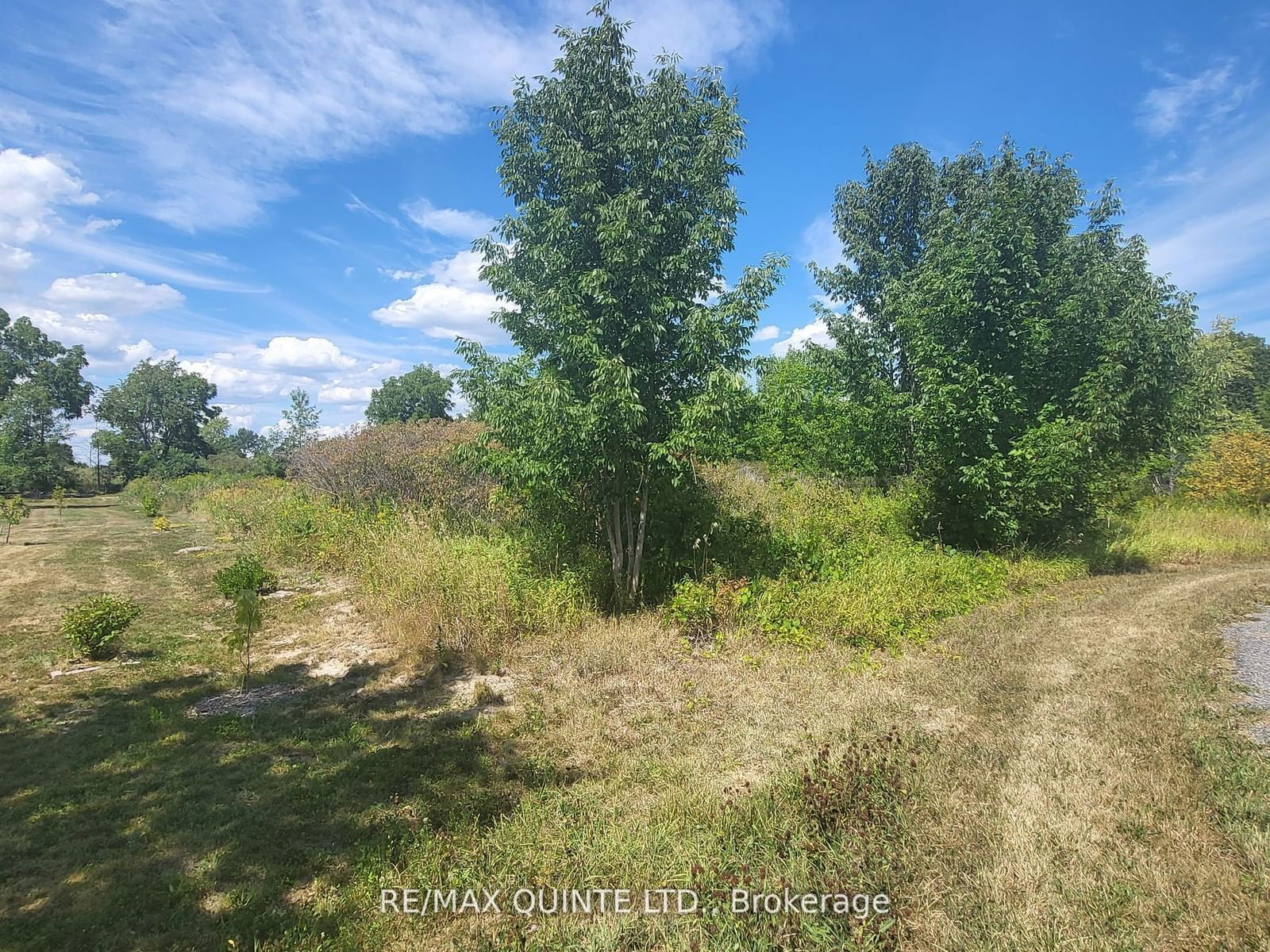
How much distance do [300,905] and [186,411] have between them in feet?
197

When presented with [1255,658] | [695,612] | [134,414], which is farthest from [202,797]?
[134,414]

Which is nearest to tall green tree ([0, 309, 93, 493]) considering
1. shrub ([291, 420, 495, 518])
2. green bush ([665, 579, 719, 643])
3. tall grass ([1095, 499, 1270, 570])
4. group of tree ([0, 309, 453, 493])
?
group of tree ([0, 309, 453, 493])

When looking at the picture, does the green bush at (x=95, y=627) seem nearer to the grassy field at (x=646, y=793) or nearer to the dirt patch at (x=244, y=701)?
the grassy field at (x=646, y=793)

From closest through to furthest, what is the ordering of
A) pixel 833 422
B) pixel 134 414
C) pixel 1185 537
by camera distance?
pixel 1185 537 → pixel 833 422 → pixel 134 414

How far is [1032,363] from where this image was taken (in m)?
10.0

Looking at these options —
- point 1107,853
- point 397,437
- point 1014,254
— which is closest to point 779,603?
point 1107,853

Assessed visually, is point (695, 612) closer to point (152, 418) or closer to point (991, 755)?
point (991, 755)

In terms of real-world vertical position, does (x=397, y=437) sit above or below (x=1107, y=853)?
above

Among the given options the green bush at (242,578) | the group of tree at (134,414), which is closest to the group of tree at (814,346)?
the green bush at (242,578)

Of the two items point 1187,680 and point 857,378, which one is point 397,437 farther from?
point 1187,680

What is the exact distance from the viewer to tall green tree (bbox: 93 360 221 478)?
44228mm

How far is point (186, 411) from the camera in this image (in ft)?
162

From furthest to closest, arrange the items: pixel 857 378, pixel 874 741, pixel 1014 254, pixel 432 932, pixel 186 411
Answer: pixel 186 411, pixel 857 378, pixel 1014 254, pixel 874 741, pixel 432 932

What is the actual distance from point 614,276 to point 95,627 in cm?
665
